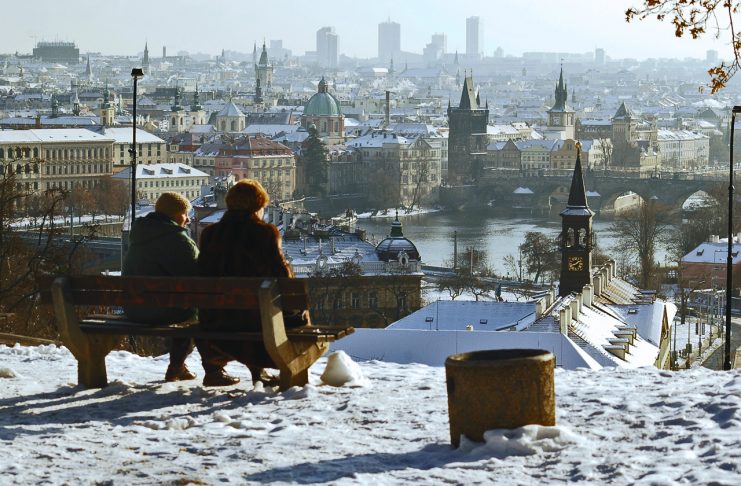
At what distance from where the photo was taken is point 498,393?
5.48 meters

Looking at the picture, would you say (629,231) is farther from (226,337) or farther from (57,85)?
(57,85)

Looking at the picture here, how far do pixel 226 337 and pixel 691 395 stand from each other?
145 centimetres

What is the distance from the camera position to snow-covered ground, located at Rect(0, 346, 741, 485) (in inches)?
207

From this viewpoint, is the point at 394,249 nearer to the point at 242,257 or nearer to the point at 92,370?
the point at 92,370

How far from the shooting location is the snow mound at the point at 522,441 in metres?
5.44

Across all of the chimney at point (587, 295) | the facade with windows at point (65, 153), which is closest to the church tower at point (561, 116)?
the facade with windows at point (65, 153)

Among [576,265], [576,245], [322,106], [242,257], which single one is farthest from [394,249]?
[322,106]

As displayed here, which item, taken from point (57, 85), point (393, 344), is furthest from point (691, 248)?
point (57, 85)

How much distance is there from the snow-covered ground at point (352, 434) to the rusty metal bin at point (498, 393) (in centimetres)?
5

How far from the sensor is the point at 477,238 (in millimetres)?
56812

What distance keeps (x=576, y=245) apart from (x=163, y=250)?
60.2 ft

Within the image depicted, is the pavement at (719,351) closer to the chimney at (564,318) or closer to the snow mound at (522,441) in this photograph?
the chimney at (564,318)

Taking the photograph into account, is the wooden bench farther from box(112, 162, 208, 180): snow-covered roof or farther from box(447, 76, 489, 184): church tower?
A: box(447, 76, 489, 184): church tower

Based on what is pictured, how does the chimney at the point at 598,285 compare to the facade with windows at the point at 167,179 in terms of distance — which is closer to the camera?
the chimney at the point at 598,285
